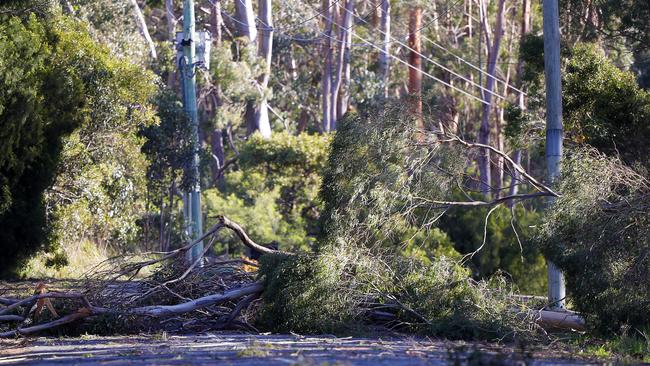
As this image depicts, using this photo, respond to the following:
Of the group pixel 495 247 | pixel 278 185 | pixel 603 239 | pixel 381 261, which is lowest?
pixel 495 247

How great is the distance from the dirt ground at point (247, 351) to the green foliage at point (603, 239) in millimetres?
2248

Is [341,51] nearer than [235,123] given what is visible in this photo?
No

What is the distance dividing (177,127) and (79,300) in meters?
12.1

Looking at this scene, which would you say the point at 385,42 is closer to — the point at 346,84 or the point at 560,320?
the point at 346,84

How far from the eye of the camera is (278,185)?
3231cm

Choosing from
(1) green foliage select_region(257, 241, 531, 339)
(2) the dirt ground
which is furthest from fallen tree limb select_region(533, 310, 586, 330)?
(2) the dirt ground

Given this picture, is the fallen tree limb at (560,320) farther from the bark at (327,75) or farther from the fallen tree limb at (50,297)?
the bark at (327,75)

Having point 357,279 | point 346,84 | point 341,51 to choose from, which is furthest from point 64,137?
point 346,84

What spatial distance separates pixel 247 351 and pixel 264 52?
29637 mm

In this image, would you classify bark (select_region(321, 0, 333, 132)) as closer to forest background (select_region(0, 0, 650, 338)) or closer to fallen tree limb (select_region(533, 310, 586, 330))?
forest background (select_region(0, 0, 650, 338))

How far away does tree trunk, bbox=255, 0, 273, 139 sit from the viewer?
120ft

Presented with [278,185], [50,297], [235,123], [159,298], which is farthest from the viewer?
[235,123]

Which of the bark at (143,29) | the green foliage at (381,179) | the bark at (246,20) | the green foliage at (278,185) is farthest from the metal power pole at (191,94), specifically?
the bark at (246,20)

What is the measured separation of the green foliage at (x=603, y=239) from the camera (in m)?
12.4
